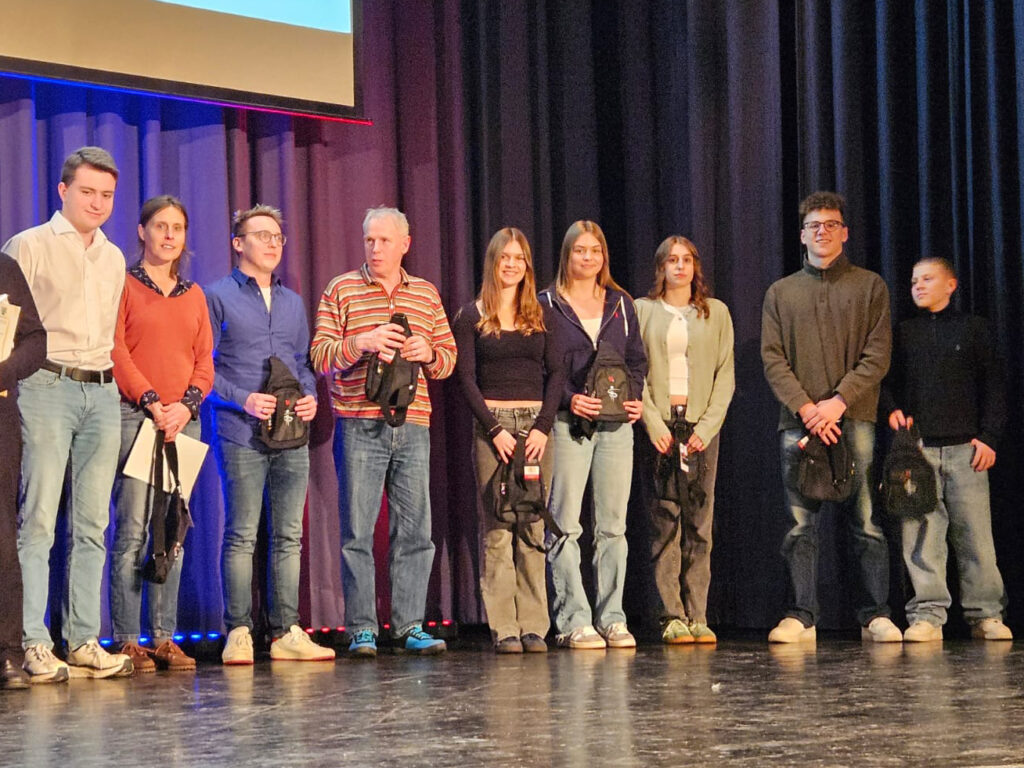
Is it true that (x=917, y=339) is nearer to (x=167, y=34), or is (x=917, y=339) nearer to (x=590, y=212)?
(x=590, y=212)

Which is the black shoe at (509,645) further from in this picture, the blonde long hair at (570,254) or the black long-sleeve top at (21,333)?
the black long-sleeve top at (21,333)

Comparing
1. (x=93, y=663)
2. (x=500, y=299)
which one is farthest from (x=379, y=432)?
(x=93, y=663)

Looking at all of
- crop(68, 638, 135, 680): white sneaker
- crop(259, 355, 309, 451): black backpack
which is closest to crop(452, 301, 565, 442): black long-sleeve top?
crop(259, 355, 309, 451): black backpack

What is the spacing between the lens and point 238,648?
4.54 m

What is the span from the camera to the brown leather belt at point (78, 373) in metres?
4.07

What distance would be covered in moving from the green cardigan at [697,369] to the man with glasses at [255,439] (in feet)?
4.49

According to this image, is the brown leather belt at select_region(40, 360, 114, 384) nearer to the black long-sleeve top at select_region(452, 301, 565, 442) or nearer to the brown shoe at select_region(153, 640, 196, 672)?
the brown shoe at select_region(153, 640, 196, 672)

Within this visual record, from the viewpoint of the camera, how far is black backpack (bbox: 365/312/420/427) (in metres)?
4.68

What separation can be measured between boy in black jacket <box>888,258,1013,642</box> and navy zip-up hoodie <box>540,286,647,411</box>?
41.4 inches

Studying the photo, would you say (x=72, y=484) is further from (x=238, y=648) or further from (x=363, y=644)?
(x=363, y=644)

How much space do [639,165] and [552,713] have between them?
144 inches

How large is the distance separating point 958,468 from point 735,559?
1.19m

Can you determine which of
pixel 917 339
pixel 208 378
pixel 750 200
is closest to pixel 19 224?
pixel 208 378

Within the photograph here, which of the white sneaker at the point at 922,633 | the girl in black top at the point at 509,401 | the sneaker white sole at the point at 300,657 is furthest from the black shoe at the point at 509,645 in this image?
Answer: the white sneaker at the point at 922,633
